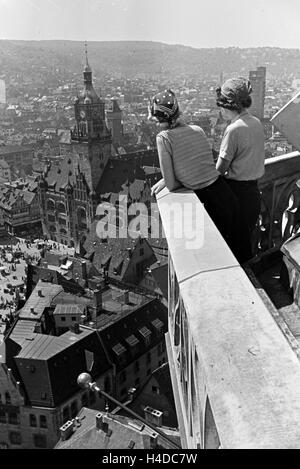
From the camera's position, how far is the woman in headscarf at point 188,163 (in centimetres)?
457

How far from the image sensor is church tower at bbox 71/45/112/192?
5059cm

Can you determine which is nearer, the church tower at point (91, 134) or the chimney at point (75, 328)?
the chimney at point (75, 328)

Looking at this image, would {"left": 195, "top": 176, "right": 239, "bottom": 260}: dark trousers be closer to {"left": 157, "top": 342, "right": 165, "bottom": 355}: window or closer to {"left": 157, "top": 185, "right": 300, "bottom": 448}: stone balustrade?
{"left": 157, "top": 185, "right": 300, "bottom": 448}: stone balustrade

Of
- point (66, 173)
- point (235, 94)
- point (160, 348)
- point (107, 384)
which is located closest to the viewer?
point (235, 94)

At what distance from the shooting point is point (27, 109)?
156750 mm

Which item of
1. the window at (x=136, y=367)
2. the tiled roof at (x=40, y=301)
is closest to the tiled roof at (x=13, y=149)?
the tiled roof at (x=40, y=301)

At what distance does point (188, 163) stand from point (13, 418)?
2114 centimetres

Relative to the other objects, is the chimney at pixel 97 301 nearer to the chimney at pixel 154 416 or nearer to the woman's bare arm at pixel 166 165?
the chimney at pixel 154 416

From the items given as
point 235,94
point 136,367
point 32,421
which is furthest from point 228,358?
point 136,367

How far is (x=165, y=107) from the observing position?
4695 millimetres

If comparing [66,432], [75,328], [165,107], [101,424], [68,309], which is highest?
[165,107]

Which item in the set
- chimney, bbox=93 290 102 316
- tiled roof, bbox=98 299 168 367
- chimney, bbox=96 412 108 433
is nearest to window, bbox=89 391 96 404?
tiled roof, bbox=98 299 168 367

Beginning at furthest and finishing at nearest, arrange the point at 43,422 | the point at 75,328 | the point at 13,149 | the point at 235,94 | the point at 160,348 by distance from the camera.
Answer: the point at 13,149 < the point at 160,348 < the point at 75,328 < the point at 43,422 < the point at 235,94

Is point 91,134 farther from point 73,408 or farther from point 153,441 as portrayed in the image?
point 153,441
